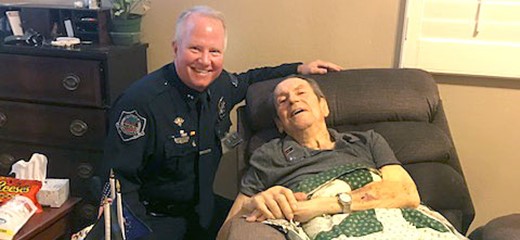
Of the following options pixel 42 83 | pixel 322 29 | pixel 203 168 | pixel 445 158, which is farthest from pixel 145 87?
pixel 445 158

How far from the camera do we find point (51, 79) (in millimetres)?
2230

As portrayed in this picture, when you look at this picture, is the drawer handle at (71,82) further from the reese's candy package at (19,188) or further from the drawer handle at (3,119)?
the reese's candy package at (19,188)

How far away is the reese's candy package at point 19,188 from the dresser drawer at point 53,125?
0.46 meters

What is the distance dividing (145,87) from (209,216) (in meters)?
0.54

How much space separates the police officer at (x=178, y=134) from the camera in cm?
178

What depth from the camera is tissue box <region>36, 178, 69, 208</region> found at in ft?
6.01

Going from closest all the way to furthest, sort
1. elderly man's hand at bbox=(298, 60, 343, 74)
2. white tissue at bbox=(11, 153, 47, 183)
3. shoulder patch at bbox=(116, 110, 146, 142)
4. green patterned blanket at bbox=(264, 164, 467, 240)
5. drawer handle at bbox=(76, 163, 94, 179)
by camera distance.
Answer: green patterned blanket at bbox=(264, 164, 467, 240) → shoulder patch at bbox=(116, 110, 146, 142) → white tissue at bbox=(11, 153, 47, 183) → elderly man's hand at bbox=(298, 60, 343, 74) → drawer handle at bbox=(76, 163, 94, 179)

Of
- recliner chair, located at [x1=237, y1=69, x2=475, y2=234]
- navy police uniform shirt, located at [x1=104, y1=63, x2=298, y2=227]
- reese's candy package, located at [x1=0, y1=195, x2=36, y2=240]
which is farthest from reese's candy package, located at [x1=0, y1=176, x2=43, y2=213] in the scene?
recliner chair, located at [x1=237, y1=69, x2=475, y2=234]

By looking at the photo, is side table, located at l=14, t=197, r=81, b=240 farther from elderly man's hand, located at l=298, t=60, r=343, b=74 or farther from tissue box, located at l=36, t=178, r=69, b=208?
elderly man's hand, located at l=298, t=60, r=343, b=74

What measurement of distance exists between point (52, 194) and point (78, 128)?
49 centimetres

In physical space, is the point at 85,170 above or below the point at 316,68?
below

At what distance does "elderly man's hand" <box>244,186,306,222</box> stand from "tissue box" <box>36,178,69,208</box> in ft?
2.33

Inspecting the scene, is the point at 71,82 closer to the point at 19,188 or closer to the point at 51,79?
the point at 51,79

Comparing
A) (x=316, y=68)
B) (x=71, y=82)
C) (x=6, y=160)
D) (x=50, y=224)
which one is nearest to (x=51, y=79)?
(x=71, y=82)
